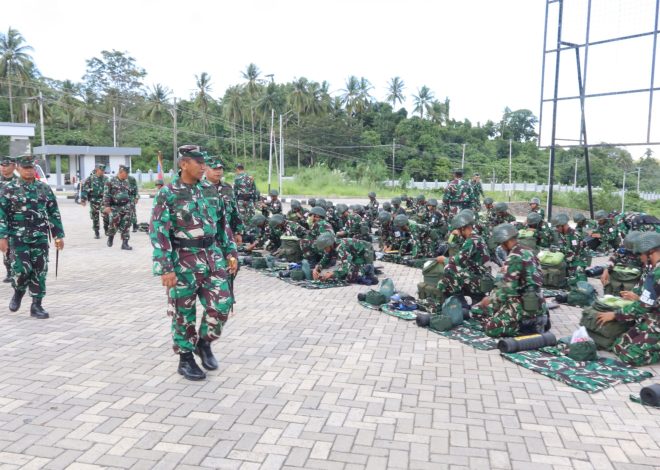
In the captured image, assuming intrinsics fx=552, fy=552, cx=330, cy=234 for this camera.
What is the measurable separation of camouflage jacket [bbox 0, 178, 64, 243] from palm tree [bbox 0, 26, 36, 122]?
167 ft

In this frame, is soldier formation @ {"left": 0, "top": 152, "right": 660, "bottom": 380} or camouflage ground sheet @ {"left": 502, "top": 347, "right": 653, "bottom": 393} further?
camouflage ground sheet @ {"left": 502, "top": 347, "right": 653, "bottom": 393}

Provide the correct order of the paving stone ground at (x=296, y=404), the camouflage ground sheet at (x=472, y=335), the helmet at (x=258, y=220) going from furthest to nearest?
1. the helmet at (x=258, y=220)
2. the camouflage ground sheet at (x=472, y=335)
3. the paving stone ground at (x=296, y=404)

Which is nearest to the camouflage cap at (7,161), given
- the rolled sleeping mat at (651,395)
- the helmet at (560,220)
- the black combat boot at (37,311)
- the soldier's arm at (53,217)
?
the soldier's arm at (53,217)

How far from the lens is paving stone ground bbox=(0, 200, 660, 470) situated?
340 cm

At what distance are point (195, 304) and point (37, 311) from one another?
2989mm

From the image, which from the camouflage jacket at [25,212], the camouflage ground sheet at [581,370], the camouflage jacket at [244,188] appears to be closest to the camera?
the camouflage ground sheet at [581,370]

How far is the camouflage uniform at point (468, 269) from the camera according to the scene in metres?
6.52

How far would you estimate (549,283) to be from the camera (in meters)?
8.58

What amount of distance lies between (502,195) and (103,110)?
41.1 m

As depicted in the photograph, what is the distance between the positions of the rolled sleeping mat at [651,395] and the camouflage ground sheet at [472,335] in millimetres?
1513

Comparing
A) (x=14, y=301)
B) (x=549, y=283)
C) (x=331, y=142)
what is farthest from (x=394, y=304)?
(x=331, y=142)

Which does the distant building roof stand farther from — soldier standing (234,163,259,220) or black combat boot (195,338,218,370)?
black combat boot (195,338,218,370)

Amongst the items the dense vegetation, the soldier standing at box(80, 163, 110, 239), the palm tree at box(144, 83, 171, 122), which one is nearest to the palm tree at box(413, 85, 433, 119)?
the dense vegetation

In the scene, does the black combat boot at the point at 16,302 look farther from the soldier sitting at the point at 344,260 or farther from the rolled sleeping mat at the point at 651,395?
the rolled sleeping mat at the point at 651,395
